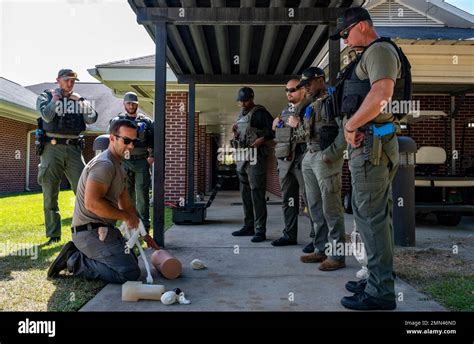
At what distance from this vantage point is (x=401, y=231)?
501 cm

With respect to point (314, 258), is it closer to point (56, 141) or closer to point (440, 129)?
point (56, 141)

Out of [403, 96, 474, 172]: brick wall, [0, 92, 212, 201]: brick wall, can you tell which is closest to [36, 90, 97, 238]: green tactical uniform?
[0, 92, 212, 201]: brick wall

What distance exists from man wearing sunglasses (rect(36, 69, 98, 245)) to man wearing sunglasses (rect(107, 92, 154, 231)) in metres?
0.87

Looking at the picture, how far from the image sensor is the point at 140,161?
570 cm

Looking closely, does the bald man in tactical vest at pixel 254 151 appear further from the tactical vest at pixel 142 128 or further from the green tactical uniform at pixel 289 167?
the tactical vest at pixel 142 128

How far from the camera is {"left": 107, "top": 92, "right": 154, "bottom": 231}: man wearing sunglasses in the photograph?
5.63 m

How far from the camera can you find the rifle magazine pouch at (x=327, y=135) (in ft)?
11.5

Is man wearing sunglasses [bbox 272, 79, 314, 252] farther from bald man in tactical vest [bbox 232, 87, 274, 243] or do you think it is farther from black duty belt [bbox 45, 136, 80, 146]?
black duty belt [bbox 45, 136, 80, 146]

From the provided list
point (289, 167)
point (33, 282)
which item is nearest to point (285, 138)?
point (289, 167)

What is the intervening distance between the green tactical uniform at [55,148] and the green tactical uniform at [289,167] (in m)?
2.51

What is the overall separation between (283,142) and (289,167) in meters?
0.31

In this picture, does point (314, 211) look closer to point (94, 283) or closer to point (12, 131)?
point (94, 283)

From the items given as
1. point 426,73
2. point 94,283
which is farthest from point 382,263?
point 426,73
